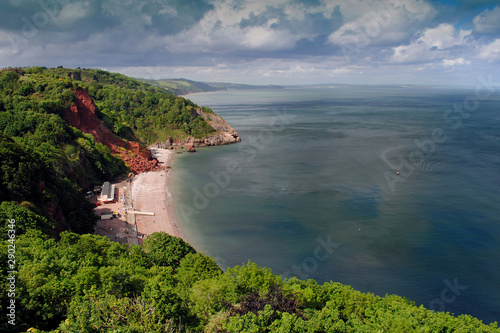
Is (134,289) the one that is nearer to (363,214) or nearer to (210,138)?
(363,214)

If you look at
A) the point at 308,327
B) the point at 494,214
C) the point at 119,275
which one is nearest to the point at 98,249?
the point at 119,275

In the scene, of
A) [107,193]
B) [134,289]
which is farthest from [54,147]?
[134,289]

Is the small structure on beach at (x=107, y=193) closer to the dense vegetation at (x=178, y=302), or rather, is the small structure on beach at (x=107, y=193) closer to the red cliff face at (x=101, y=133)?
the red cliff face at (x=101, y=133)

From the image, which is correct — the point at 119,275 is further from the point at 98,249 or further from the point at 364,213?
the point at 364,213

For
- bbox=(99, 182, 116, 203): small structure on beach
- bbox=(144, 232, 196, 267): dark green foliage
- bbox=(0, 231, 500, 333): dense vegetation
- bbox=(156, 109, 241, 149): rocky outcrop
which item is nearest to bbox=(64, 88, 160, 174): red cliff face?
bbox=(99, 182, 116, 203): small structure on beach

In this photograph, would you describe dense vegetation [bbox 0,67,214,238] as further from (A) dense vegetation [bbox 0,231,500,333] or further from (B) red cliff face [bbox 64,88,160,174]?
(A) dense vegetation [bbox 0,231,500,333]
